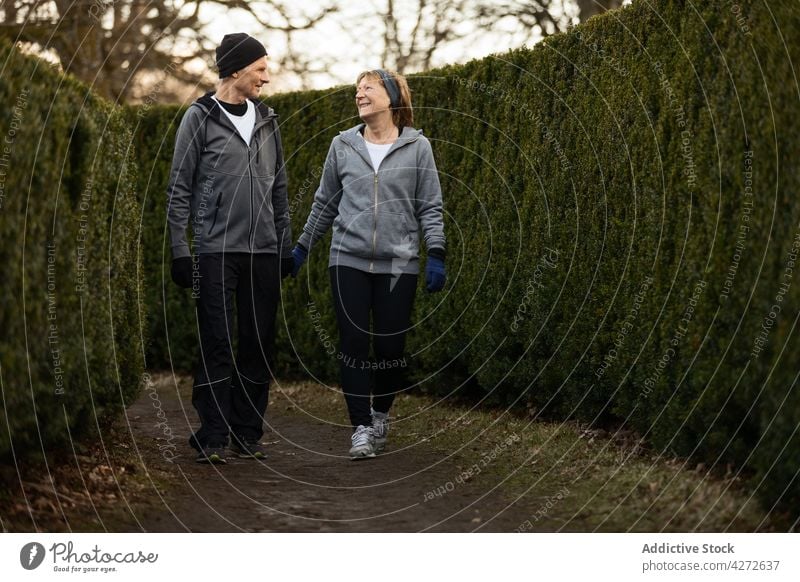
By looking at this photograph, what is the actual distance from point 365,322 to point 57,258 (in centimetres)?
232

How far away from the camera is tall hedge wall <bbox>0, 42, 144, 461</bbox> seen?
4.36 m

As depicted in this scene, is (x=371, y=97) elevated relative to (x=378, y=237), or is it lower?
elevated

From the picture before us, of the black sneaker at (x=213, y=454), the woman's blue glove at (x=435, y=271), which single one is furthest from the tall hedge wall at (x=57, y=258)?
the woman's blue glove at (x=435, y=271)

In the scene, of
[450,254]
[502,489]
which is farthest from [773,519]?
[450,254]

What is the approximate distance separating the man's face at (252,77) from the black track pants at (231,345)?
113cm

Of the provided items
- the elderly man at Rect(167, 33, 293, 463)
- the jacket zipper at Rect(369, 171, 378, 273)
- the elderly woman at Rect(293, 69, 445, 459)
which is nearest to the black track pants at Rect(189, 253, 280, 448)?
the elderly man at Rect(167, 33, 293, 463)

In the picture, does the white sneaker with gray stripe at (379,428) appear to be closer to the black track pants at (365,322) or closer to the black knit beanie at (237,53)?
the black track pants at (365,322)

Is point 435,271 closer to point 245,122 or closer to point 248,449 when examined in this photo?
point 245,122

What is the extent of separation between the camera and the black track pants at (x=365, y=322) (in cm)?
656

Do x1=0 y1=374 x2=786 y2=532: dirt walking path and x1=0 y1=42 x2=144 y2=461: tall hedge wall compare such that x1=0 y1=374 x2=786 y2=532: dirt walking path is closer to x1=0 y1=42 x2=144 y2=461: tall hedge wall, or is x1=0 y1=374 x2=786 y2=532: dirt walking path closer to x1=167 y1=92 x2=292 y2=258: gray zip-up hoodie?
x1=0 y1=42 x2=144 y2=461: tall hedge wall

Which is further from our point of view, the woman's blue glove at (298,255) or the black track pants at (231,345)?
the woman's blue glove at (298,255)

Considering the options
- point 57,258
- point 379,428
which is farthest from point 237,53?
point 379,428

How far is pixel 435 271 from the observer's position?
6691mm

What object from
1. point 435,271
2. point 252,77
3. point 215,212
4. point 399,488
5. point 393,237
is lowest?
point 399,488
